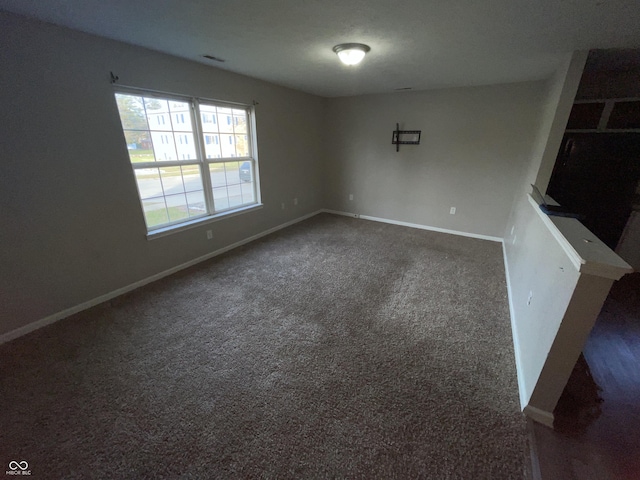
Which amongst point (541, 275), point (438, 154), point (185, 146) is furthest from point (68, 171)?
point (438, 154)

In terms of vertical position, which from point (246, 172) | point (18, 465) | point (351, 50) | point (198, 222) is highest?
point (351, 50)

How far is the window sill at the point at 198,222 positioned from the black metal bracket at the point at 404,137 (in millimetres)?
2559

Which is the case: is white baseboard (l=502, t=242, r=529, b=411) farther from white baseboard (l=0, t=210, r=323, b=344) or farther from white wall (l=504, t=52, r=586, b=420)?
white baseboard (l=0, t=210, r=323, b=344)

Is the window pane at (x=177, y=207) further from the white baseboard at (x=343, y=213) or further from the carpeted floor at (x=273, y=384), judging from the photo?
the white baseboard at (x=343, y=213)

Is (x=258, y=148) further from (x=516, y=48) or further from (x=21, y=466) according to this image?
(x=21, y=466)

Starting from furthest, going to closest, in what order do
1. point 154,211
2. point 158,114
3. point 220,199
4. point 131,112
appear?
point 220,199
point 154,211
point 158,114
point 131,112

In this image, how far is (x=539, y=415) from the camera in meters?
1.48

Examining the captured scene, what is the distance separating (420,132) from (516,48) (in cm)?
213

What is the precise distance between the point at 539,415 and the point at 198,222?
A: 11.4 feet

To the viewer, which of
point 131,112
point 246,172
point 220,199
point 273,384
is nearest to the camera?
point 273,384

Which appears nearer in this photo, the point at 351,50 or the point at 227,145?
the point at 351,50

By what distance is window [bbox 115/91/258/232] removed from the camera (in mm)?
2629

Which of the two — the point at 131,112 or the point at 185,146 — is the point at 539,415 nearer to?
the point at 185,146

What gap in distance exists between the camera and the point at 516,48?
2.24 m
